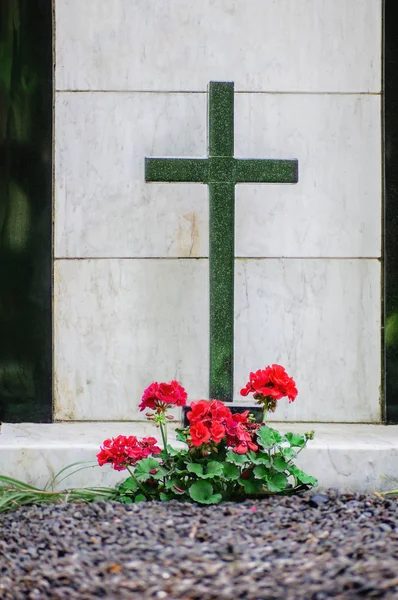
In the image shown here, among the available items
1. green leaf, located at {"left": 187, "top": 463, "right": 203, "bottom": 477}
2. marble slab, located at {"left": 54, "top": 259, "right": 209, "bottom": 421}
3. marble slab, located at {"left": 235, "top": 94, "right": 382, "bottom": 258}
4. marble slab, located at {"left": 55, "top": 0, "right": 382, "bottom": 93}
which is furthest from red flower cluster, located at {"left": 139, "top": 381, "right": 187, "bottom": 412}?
marble slab, located at {"left": 55, "top": 0, "right": 382, "bottom": 93}

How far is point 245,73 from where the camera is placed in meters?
3.46

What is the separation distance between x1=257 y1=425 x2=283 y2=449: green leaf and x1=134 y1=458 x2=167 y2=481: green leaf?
36 cm

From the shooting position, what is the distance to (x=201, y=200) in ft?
11.4

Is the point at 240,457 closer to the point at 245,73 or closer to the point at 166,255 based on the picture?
the point at 166,255

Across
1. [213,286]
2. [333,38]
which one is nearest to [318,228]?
[213,286]

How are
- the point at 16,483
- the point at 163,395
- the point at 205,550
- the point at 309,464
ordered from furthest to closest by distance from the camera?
the point at 309,464
the point at 16,483
the point at 163,395
the point at 205,550

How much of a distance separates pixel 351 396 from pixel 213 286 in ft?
3.15

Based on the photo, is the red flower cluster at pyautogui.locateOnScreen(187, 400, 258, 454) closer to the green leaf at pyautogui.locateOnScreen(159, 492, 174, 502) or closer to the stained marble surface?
the green leaf at pyautogui.locateOnScreen(159, 492, 174, 502)

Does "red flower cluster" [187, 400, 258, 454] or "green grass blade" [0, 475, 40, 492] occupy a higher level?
"red flower cluster" [187, 400, 258, 454]

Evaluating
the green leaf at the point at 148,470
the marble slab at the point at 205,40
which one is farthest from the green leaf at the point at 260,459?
the marble slab at the point at 205,40

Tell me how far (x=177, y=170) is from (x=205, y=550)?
1.69m

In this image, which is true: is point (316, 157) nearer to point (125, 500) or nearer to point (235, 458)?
point (235, 458)

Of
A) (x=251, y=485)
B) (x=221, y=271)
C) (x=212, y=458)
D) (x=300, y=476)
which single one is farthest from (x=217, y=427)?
(x=221, y=271)

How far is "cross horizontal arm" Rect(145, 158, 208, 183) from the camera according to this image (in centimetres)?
310
